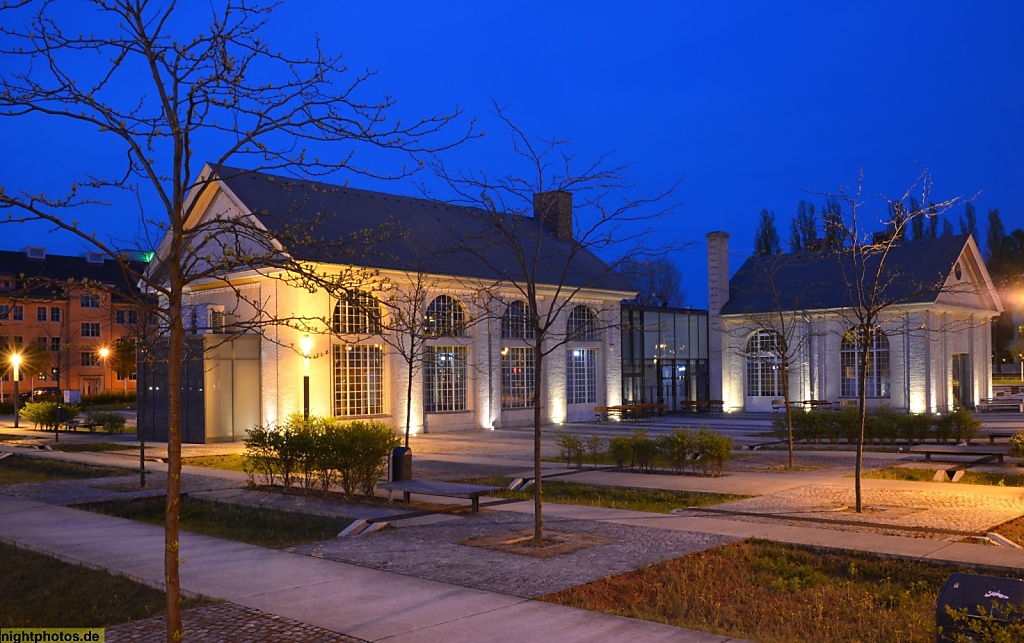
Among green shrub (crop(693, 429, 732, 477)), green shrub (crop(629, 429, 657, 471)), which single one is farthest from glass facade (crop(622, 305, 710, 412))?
green shrub (crop(693, 429, 732, 477))

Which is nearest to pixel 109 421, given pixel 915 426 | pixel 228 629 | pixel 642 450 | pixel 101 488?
pixel 101 488

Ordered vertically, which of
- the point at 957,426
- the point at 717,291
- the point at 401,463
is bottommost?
the point at 957,426

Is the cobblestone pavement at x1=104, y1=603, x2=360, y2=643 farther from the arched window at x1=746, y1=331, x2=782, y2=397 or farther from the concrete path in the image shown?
the arched window at x1=746, y1=331, x2=782, y2=397

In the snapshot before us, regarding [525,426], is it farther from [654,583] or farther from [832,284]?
[654,583]

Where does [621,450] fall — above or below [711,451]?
below

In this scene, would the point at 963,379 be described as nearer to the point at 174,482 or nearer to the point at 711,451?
the point at 711,451

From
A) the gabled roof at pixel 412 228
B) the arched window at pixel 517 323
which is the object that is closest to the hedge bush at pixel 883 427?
the gabled roof at pixel 412 228

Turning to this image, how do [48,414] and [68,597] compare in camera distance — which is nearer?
[68,597]

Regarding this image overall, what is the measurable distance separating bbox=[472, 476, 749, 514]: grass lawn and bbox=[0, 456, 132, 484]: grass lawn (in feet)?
32.0

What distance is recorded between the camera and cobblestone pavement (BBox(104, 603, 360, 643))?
24.3 ft

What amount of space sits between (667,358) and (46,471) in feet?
102

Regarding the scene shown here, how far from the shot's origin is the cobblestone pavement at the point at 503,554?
9664mm

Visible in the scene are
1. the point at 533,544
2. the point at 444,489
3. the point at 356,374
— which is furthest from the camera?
the point at 356,374

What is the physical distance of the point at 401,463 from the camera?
642 inches
